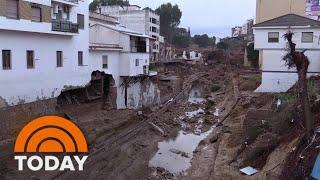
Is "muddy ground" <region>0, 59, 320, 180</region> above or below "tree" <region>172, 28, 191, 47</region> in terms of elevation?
below

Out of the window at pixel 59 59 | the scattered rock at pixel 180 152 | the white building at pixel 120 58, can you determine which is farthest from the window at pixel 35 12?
the scattered rock at pixel 180 152

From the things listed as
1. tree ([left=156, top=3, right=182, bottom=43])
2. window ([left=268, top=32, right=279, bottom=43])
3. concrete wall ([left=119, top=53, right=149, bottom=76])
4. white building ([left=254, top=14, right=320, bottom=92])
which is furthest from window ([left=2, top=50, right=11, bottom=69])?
tree ([left=156, top=3, right=182, bottom=43])

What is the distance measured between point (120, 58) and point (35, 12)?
50.6 ft

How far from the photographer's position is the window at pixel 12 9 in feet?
85.8

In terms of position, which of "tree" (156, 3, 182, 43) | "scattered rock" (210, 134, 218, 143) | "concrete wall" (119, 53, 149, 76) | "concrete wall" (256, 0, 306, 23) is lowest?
"scattered rock" (210, 134, 218, 143)

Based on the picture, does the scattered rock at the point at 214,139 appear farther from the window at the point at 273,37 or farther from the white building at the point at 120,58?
the white building at the point at 120,58

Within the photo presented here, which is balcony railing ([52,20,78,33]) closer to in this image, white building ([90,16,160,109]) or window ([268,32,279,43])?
white building ([90,16,160,109])

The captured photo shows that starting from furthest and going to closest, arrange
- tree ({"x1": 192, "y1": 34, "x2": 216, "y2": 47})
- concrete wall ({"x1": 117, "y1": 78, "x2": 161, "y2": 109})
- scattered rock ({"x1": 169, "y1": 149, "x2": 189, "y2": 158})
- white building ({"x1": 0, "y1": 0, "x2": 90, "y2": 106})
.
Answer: tree ({"x1": 192, "y1": 34, "x2": 216, "y2": 47}) → concrete wall ({"x1": 117, "y1": 78, "x2": 161, "y2": 109}) → scattered rock ({"x1": 169, "y1": 149, "x2": 189, "y2": 158}) → white building ({"x1": 0, "y1": 0, "x2": 90, "y2": 106})

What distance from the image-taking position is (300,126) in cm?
2078

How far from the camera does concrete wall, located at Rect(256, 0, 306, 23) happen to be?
58812 mm

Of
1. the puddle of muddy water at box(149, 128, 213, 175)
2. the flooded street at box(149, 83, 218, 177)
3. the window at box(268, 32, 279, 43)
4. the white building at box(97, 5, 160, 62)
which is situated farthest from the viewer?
the white building at box(97, 5, 160, 62)

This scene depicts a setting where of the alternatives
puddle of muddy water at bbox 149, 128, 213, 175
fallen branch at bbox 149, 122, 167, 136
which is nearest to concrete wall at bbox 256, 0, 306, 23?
puddle of muddy water at bbox 149, 128, 213, 175

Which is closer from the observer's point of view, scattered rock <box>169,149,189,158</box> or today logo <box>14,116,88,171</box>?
today logo <box>14,116,88,171</box>

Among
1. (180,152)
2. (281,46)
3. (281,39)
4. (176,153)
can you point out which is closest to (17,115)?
(176,153)
